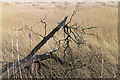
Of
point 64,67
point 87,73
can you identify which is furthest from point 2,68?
point 87,73

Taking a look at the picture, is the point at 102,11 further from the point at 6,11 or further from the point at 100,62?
the point at 6,11

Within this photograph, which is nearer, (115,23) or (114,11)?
(115,23)

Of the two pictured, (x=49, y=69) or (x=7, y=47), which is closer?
(x=49, y=69)

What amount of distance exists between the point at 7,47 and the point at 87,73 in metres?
1.82

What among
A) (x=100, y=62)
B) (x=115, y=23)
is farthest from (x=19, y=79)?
(x=115, y=23)

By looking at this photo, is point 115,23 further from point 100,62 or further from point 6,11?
point 6,11

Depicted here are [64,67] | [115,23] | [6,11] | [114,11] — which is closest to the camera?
[64,67]

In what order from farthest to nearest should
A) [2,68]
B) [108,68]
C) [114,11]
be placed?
1. [114,11]
2. [108,68]
3. [2,68]

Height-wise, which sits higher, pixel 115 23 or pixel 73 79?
pixel 115 23

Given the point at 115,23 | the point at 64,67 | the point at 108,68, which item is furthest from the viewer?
the point at 115,23

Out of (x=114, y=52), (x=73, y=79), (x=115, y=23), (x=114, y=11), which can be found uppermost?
(x=114, y=11)

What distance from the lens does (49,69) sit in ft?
9.59

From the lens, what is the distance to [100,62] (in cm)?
319

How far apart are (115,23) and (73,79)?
2.33m
